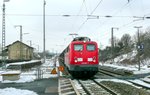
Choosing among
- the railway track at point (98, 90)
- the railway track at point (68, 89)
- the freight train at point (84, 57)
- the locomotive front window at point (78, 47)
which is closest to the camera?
the railway track at point (68, 89)

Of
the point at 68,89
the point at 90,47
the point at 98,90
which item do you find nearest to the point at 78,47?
the point at 90,47

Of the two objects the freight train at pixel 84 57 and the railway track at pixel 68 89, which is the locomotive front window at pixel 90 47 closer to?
the freight train at pixel 84 57

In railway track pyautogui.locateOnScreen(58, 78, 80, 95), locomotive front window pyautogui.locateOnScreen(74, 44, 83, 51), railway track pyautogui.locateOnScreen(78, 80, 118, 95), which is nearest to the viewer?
railway track pyautogui.locateOnScreen(58, 78, 80, 95)

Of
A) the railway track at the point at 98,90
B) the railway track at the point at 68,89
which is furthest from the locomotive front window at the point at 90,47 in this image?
the railway track at the point at 98,90

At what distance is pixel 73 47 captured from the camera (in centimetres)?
2853

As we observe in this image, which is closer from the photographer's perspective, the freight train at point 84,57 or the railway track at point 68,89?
the railway track at point 68,89

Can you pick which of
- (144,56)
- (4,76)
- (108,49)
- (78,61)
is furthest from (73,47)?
(108,49)

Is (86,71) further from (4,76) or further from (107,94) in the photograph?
(107,94)

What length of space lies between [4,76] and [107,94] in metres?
12.0

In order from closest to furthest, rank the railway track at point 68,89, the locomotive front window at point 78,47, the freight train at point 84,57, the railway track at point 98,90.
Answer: the railway track at point 68,89 → the railway track at point 98,90 → the freight train at point 84,57 → the locomotive front window at point 78,47

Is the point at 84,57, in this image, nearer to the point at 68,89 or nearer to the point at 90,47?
the point at 90,47

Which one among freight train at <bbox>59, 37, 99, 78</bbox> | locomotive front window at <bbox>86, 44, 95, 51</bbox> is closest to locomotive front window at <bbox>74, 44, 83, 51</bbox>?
freight train at <bbox>59, 37, 99, 78</bbox>

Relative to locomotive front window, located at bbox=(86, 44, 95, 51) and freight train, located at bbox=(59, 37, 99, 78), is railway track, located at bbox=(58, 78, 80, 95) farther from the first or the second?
locomotive front window, located at bbox=(86, 44, 95, 51)

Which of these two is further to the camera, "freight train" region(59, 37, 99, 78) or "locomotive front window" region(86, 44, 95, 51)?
"locomotive front window" region(86, 44, 95, 51)
